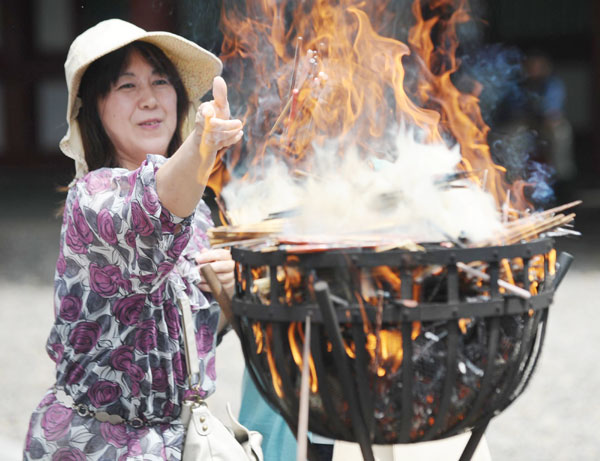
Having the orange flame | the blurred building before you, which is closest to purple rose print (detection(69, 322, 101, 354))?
the orange flame

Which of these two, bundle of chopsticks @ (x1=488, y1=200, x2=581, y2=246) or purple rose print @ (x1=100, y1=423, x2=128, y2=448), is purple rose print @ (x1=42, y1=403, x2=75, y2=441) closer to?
purple rose print @ (x1=100, y1=423, x2=128, y2=448)

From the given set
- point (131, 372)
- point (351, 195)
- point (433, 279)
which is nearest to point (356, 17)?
point (351, 195)

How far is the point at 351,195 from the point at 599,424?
9.85 ft

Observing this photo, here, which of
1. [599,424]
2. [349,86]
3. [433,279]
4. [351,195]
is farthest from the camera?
[599,424]

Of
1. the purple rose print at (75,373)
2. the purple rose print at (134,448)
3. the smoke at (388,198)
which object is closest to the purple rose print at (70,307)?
the purple rose print at (75,373)

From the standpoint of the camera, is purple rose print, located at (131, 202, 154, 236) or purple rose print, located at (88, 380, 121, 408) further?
purple rose print, located at (88, 380, 121, 408)

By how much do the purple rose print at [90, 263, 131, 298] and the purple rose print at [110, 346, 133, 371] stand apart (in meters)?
0.15

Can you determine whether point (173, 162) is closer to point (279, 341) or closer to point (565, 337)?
point (279, 341)

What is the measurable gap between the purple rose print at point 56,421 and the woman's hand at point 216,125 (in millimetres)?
807

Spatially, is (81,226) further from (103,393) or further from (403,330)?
(403,330)

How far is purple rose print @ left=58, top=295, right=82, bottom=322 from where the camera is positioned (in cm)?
222

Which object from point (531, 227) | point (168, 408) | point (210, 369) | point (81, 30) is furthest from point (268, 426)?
point (81, 30)

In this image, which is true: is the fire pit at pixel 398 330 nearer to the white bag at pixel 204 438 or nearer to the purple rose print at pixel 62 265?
the white bag at pixel 204 438

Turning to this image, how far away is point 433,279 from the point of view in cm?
186
